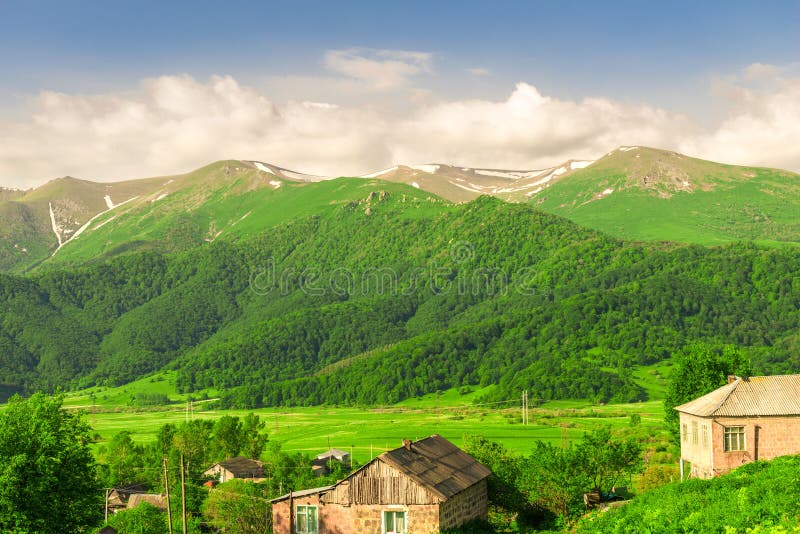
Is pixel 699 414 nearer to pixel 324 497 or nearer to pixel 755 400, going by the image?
pixel 755 400

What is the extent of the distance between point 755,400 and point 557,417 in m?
117

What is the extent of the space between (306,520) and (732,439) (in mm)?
32475

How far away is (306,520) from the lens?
190 ft

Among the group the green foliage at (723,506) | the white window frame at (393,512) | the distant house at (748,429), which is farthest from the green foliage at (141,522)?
the distant house at (748,429)

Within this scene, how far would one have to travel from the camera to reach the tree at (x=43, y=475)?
52.2m

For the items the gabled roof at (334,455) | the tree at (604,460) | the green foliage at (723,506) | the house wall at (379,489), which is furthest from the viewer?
the gabled roof at (334,455)

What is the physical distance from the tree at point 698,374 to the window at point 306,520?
44.8 metres

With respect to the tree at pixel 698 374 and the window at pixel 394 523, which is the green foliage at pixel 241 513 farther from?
the tree at pixel 698 374

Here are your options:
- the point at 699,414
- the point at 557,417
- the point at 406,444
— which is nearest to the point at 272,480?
the point at 406,444

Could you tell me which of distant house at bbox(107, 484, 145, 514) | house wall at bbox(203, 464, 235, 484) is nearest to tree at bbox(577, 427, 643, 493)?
house wall at bbox(203, 464, 235, 484)

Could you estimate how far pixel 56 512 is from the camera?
5469 centimetres

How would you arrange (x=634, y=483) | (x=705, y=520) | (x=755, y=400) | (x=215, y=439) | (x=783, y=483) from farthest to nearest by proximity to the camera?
(x=215, y=439), (x=634, y=483), (x=755, y=400), (x=783, y=483), (x=705, y=520)

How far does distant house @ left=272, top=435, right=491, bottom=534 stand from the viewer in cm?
5547

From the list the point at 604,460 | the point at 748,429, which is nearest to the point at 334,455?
the point at 604,460
